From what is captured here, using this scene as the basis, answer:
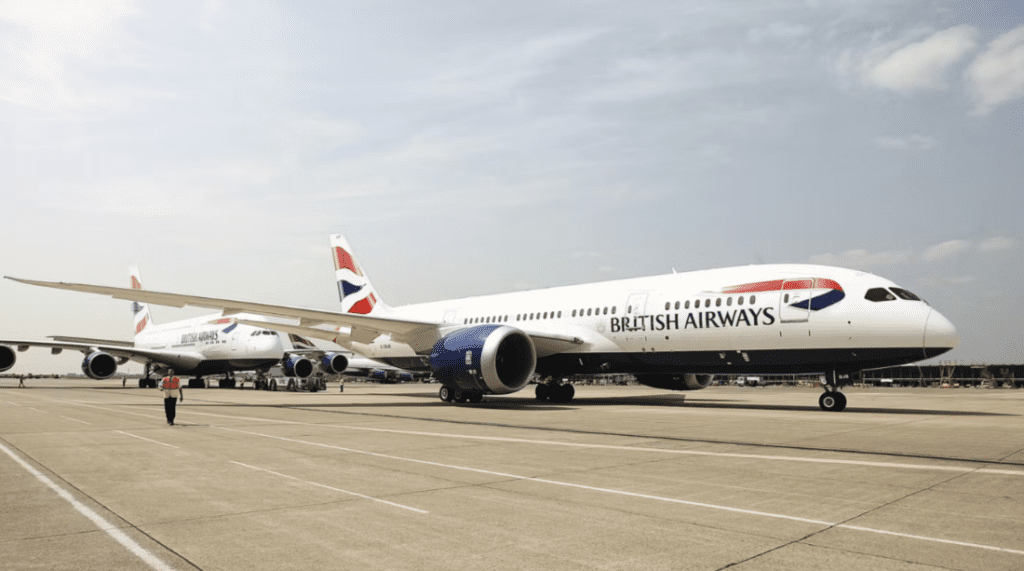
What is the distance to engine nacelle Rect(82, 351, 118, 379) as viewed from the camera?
4444 cm

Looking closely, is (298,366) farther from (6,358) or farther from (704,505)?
(704,505)

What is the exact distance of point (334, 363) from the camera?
41.8m

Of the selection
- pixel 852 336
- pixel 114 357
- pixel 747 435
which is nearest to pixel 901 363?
pixel 852 336

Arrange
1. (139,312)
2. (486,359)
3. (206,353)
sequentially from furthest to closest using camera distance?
(139,312) → (206,353) → (486,359)

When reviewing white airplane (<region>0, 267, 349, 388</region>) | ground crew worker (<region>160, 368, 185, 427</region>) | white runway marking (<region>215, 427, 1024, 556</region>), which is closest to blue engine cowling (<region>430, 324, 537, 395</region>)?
ground crew worker (<region>160, 368, 185, 427</region>)

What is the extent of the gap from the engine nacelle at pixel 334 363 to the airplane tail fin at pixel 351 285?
10773 mm

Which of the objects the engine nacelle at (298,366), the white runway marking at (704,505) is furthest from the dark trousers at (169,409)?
the engine nacelle at (298,366)

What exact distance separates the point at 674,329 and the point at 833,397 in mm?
4574

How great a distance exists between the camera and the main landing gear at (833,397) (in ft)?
59.1

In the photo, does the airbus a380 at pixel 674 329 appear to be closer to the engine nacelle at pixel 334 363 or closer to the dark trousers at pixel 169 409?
the dark trousers at pixel 169 409

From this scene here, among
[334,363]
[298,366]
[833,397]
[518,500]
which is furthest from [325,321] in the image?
[298,366]

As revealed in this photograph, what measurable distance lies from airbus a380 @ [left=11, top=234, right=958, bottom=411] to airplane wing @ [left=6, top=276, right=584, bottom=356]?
5cm

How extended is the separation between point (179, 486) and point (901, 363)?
15.9 m

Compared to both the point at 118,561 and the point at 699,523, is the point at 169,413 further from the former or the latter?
the point at 699,523
